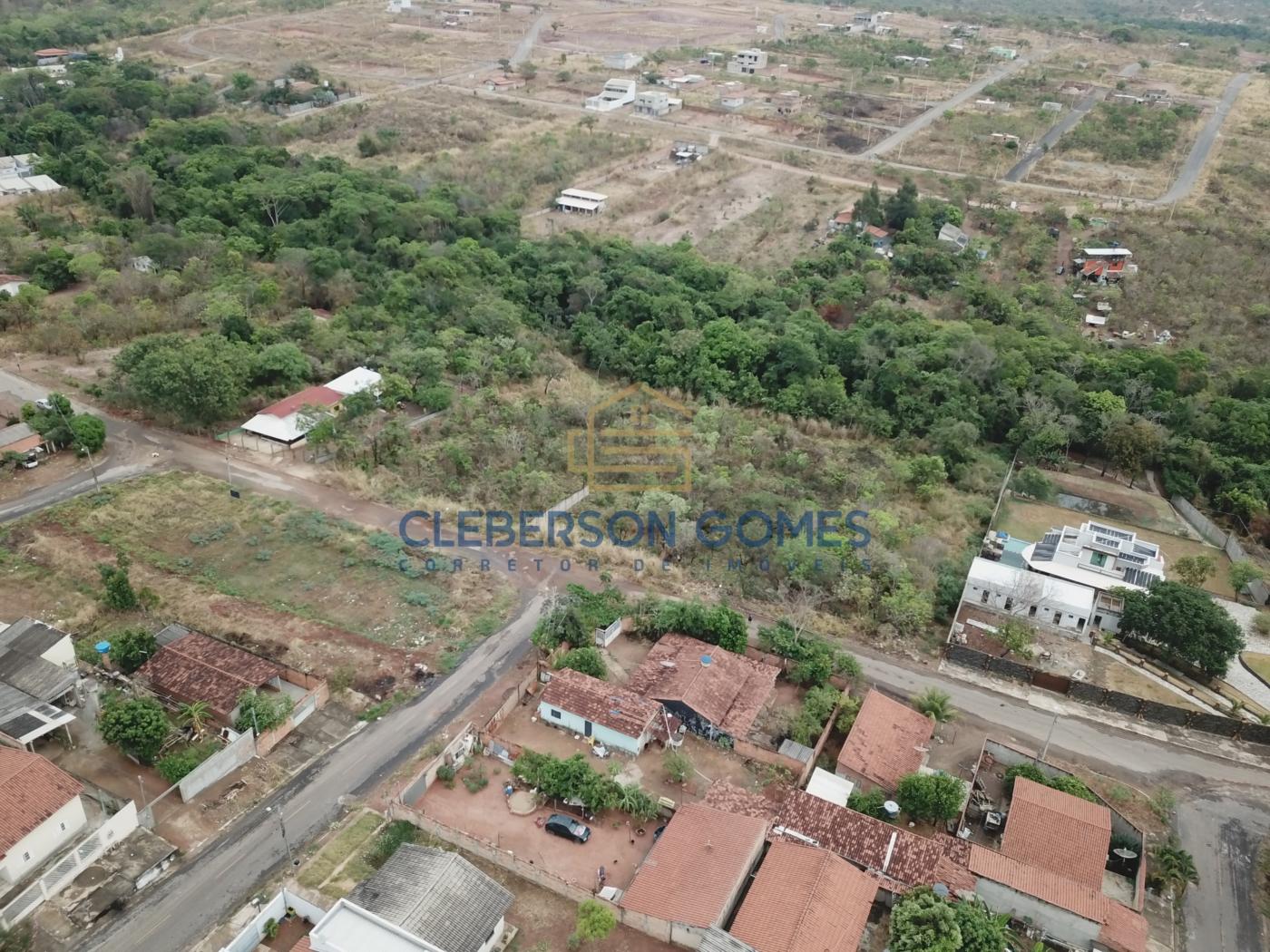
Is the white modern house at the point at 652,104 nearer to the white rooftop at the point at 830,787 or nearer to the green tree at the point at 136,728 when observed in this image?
the white rooftop at the point at 830,787

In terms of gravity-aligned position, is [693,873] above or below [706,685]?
above

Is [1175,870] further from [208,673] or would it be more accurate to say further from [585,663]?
[208,673]

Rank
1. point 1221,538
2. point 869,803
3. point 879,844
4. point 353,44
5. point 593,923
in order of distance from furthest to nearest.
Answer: point 353,44 < point 1221,538 < point 869,803 < point 879,844 < point 593,923

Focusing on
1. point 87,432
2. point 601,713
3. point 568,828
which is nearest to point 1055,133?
point 601,713

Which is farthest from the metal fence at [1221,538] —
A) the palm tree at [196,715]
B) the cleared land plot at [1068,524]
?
the palm tree at [196,715]

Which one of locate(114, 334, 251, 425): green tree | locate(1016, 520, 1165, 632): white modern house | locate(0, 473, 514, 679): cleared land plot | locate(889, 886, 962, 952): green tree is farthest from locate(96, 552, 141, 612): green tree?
locate(1016, 520, 1165, 632): white modern house

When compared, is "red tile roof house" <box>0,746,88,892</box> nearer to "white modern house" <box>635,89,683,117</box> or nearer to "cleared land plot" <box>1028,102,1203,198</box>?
"cleared land plot" <box>1028,102,1203,198</box>

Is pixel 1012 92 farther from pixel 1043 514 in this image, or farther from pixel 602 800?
pixel 602 800

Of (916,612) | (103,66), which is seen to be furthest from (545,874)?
(103,66)

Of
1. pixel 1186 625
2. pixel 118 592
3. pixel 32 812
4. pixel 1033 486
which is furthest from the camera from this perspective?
pixel 1033 486

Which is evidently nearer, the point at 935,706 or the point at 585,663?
the point at 935,706
